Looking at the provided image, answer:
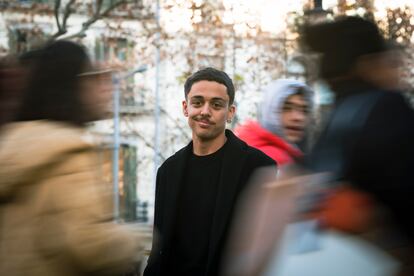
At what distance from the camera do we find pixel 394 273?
6.47 feet

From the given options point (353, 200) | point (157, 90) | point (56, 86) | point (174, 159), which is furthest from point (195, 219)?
point (157, 90)

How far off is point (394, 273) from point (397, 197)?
20 cm

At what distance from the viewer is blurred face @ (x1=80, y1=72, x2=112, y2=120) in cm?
265

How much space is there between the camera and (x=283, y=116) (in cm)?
444

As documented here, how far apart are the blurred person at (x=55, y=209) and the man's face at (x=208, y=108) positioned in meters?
1.65

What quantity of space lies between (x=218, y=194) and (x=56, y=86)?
54.2 inches

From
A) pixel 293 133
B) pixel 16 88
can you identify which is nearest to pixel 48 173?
pixel 16 88

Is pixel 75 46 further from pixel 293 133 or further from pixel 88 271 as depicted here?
pixel 293 133

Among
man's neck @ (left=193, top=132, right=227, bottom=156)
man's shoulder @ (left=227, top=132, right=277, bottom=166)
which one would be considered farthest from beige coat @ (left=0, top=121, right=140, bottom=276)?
man's neck @ (left=193, top=132, right=227, bottom=156)

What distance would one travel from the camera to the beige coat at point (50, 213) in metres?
2.39

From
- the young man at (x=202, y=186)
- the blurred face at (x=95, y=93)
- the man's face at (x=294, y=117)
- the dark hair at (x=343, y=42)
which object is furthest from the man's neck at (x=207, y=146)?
the dark hair at (x=343, y=42)

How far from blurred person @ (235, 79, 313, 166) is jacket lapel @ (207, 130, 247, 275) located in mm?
336

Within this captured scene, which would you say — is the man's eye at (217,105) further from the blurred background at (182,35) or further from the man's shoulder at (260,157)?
the blurred background at (182,35)

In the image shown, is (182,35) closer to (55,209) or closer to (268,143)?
(268,143)
